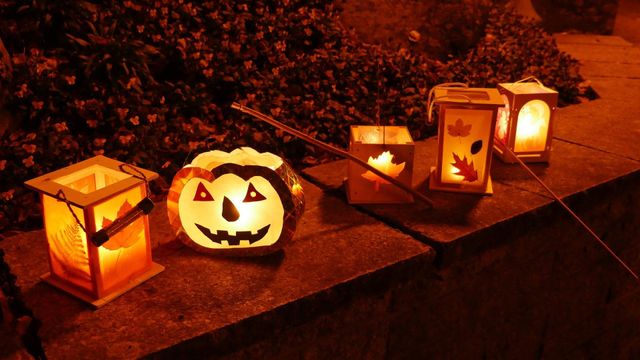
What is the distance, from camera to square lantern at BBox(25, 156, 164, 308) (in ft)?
5.49

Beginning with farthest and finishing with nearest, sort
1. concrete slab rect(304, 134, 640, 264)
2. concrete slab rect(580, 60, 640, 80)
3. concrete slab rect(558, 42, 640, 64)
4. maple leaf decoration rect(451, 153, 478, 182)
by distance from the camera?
concrete slab rect(558, 42, 640, 64) → concrete slab rect(580, 60, 640, 80) → maple leaf decoration rect(451, 153, 478, 182) → concrete slab rect(304, 134, 640, 264)

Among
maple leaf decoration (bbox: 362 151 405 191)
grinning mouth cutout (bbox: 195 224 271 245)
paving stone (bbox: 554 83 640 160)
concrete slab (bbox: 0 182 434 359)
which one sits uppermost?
maple leaf decoration (bbox: 362 151 405 191)

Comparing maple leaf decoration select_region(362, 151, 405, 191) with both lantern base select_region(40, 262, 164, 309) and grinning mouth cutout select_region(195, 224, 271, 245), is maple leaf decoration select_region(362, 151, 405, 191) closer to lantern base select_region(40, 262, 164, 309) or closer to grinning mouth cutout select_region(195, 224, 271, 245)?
grinning mouth cutout select_region(195, 224, 271, 245)

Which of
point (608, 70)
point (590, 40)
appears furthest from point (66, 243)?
point (590, 40)

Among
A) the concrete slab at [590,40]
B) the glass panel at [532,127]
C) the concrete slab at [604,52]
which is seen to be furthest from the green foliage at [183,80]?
the concrete slab at [590,40]

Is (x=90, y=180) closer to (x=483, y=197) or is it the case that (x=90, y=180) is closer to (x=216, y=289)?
(x=216, y=289)

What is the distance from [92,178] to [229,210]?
0.43 meters

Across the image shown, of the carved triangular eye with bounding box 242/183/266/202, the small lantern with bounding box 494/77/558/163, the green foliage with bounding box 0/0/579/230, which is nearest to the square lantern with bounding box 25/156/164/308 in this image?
the carved triangular eye with bounding box 242/183/266/202

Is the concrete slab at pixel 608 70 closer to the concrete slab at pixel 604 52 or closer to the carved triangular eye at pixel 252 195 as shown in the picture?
the concrete slab at pixel 604 52

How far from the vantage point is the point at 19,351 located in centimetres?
157

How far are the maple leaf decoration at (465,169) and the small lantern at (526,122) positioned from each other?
31 centimetres

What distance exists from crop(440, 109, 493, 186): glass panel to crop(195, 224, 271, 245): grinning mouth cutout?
873 millimetres

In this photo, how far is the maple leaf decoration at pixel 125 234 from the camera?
1.72m

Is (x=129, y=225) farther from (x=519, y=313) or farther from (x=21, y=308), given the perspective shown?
(x=519, y=313)
